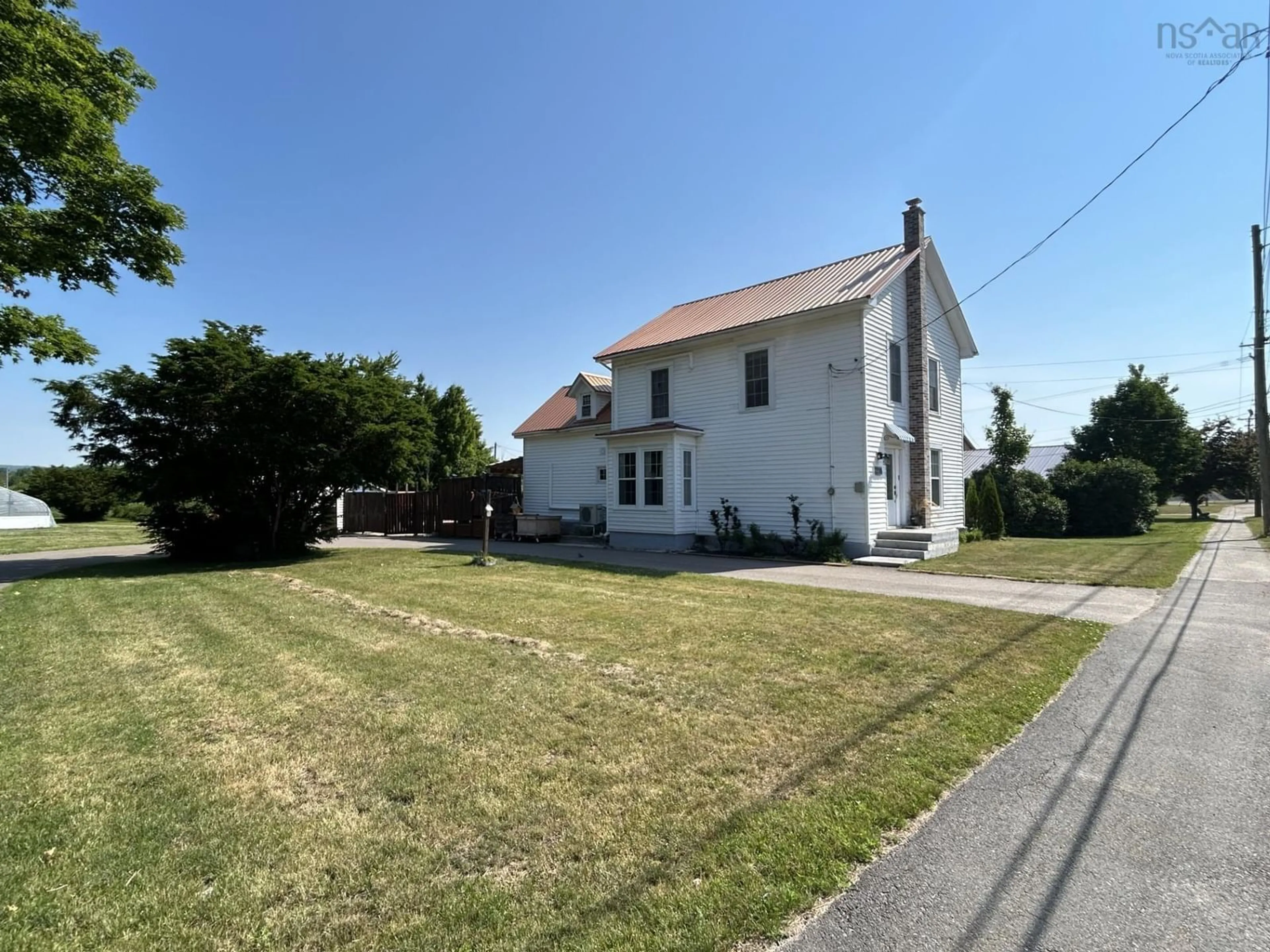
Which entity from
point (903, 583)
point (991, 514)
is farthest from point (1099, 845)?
point (991, 514)

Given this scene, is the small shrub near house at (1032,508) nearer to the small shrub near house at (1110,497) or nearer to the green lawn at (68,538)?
the small shrub near house at (1110,497)

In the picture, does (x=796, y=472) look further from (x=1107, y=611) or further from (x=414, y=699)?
(x=414, y=699)

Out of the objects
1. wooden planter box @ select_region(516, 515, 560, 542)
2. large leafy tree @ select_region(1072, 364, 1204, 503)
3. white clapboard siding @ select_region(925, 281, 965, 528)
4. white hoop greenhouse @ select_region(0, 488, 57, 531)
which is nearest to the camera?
white clapboard siding @ select_region(925, 281, 965, 528)

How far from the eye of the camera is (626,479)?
58.3 feet

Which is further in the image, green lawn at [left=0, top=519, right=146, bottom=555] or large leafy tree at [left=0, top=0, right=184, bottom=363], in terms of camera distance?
green lawn at [left=0, top=519, right=146, bottom=555]

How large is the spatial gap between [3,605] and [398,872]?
10001mm

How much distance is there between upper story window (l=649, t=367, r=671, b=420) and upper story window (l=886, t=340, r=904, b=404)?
6.13 m

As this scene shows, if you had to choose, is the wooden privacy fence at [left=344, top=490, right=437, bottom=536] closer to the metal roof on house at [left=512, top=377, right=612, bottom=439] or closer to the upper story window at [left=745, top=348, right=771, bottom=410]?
the metal roof on house at [left=512, top=377, right=612, bottom=439]

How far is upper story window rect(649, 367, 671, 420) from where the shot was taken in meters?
18.1

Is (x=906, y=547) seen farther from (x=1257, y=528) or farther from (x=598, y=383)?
(x=1257, y=528)

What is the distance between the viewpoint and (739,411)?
16.3 meters

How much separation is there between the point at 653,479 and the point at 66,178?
1349cm

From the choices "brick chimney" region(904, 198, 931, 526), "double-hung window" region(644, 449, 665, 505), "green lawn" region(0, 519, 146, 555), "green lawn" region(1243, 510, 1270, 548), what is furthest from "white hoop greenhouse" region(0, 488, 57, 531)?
"green lawn" region(1243, 510, 1270, 548)

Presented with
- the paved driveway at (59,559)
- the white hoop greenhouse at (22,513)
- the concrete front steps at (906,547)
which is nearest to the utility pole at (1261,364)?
the concrete front steps at (906,547)
